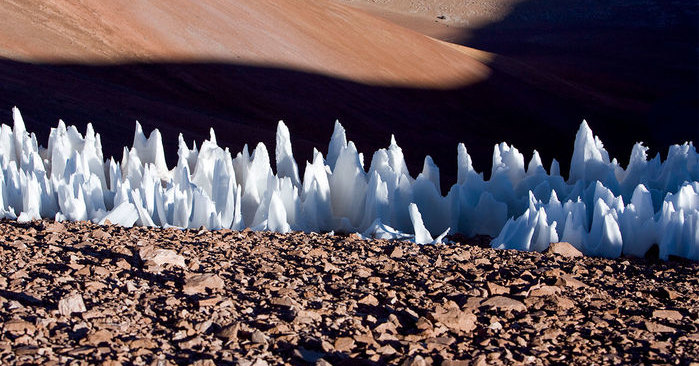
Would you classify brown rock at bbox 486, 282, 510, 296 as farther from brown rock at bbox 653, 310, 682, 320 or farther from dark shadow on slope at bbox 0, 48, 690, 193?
dark shadow on slope at bbox 0, 48, 690, 193

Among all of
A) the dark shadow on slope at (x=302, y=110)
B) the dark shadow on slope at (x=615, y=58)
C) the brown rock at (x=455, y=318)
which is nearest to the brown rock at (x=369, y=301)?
the brown rock at (x=455, y=318)

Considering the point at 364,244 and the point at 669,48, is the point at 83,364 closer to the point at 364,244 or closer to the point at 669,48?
the point at 364,244

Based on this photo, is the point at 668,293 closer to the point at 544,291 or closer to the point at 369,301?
the point at 544,291

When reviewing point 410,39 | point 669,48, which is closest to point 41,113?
point 410,39

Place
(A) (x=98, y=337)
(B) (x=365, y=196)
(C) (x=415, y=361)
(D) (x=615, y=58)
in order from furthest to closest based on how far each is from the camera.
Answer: (D) (x=615, y=58), (B) (x=365, y=196), (A) (x=98, y=337), (C) (x=415, y=361)

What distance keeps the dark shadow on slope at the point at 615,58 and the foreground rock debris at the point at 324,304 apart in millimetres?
16439

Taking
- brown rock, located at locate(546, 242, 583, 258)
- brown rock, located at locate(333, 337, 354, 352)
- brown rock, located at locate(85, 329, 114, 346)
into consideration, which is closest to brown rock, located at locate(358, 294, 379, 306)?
brown rock, located at locate(333, 337, 354, 352)

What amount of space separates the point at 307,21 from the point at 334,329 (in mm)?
21234

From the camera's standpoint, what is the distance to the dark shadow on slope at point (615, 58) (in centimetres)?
2295

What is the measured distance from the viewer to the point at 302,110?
1622 cm

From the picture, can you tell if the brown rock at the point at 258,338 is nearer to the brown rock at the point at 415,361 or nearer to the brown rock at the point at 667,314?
the brown rock at the point at 415,361

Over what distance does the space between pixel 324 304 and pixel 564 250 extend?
1.57 m

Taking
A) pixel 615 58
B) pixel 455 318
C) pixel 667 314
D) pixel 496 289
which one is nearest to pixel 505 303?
pixel 496 289

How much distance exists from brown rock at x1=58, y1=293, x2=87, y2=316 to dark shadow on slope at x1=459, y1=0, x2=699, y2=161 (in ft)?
58.1
